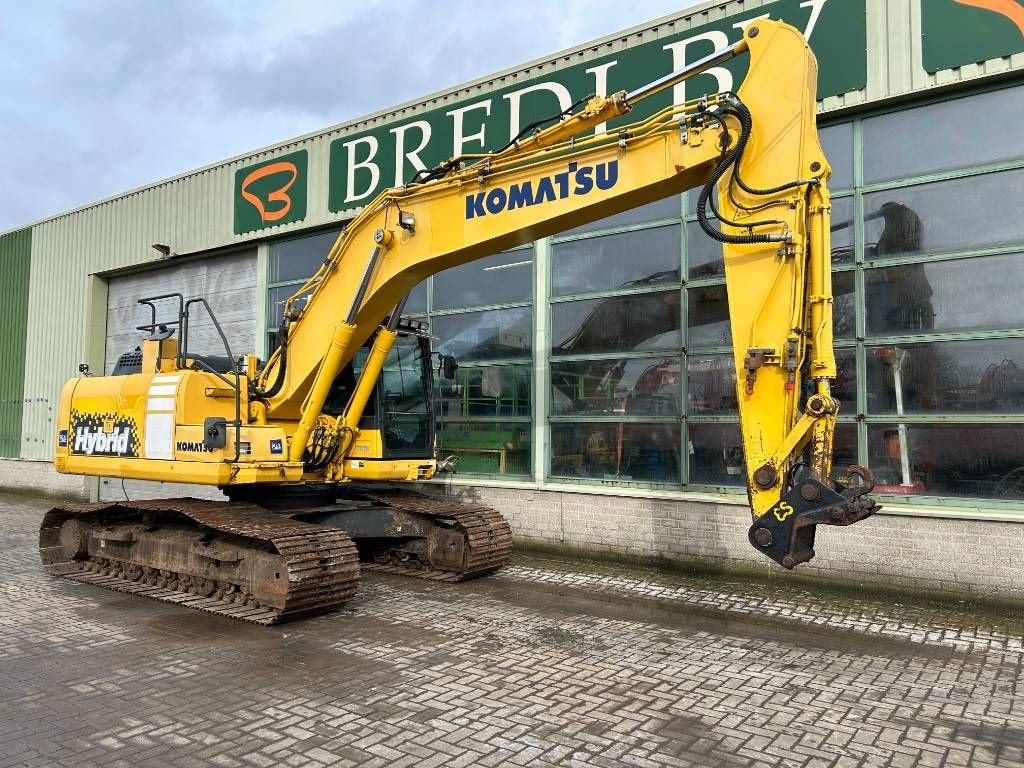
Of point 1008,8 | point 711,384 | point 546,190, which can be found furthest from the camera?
point 711,384

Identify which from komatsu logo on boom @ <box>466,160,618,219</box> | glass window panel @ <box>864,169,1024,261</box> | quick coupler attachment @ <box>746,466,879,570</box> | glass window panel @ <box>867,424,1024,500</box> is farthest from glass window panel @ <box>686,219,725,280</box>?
quick coupler attachment @ <box>746,466,879,570</box>

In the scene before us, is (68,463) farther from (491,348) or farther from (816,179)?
(816,179)

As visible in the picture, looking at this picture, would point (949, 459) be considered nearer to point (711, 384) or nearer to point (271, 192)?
point (711, 384)

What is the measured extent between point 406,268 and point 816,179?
12.0 ft

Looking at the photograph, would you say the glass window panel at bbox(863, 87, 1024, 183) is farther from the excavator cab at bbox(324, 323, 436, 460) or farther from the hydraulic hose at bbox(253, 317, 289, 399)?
the hydraulic hose at bbox(253, 317, 289, 399)

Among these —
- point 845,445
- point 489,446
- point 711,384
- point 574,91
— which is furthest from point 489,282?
point 845,445

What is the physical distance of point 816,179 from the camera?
5359mm

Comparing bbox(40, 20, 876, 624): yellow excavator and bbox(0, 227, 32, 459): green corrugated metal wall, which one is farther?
bbox(0, 227, 32, 459): green corrugated metal wall

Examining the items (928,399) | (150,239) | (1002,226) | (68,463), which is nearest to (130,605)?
(68,463)

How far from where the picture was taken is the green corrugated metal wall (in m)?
17.4

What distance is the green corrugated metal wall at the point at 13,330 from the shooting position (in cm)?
1736

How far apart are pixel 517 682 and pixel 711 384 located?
498 centimetres

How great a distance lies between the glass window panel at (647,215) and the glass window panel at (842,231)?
6.02ft

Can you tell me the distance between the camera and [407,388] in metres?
8.73
